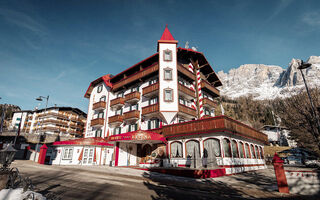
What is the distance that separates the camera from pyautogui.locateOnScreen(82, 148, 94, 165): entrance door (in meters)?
25.9

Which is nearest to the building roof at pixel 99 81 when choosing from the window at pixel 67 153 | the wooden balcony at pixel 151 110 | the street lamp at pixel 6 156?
the wooden balcony at pixel 151 110

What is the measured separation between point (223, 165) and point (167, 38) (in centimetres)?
2178

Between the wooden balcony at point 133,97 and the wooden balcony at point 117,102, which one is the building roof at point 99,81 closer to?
the wooden balcony at point 117,102

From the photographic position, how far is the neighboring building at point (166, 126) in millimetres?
18781

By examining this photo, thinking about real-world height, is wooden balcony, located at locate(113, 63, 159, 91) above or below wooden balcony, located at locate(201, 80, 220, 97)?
above

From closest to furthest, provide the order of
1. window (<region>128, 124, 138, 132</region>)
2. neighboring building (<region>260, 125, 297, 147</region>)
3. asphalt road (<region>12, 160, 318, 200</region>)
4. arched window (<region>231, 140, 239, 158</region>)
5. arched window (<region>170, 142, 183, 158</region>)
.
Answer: asphalt road (<region>12, 160, 318, 200</region>)
arched window (<region>231, 140, 239, 158</region>)
arched window (<region>170, 142, 183, 158</region>)
window (<region>128, 124, 138, 132</region>)
neighboring building (<region>260, 125, 297, 147</region>)

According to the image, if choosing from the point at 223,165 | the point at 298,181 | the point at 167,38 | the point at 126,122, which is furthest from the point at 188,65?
the point at 298,181

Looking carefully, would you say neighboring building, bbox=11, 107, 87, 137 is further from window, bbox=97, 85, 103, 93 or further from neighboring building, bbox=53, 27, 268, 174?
neighboring building, bbox=53, 27, 268, 174

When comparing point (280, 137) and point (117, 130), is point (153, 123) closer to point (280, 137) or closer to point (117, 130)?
point (117, 130)

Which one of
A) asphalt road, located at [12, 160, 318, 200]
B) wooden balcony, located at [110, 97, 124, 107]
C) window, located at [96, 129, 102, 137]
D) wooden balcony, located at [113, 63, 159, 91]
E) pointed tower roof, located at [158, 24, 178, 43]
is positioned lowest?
asphalt road, located at [12, 160, 318, 200]

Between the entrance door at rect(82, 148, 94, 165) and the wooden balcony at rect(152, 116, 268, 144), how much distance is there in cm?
1171

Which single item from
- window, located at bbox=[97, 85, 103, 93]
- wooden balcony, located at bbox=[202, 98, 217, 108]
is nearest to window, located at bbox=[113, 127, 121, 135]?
window, located at bbox=[97, 85, 103, 93]

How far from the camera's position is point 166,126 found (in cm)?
2275

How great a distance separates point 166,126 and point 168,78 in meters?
7.82
